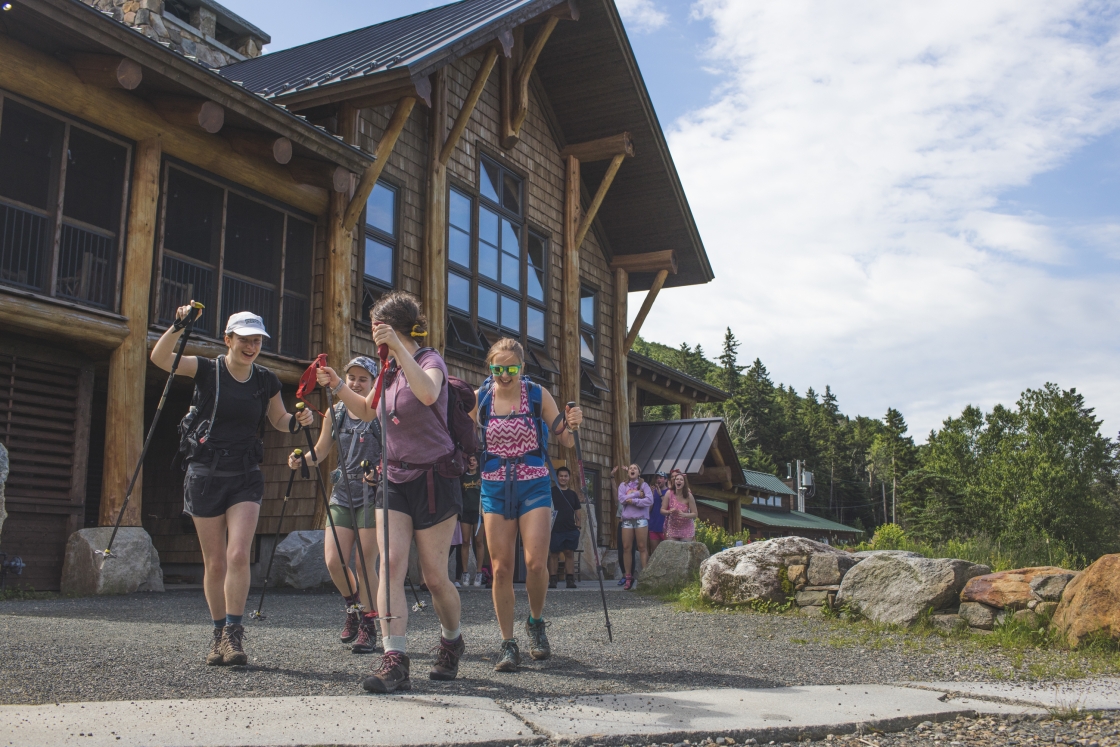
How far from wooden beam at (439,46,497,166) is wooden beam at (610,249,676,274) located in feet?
22.3

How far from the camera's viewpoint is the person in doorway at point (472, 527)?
1121 centimetres

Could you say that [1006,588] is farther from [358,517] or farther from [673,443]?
[673,443]

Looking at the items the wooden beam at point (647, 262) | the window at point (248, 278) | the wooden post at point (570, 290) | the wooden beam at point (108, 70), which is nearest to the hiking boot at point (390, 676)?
the wooden beam at point (108, 70)

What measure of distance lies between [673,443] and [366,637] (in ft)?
51.4

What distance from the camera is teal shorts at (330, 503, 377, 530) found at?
18.6ft

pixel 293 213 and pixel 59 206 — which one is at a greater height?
pixel 293 213

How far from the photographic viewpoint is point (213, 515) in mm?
4840

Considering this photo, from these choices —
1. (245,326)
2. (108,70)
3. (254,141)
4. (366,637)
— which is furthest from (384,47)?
(366,637)

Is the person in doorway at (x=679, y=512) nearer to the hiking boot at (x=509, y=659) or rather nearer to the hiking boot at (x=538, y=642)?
the hiking boot at (x=538, y=642)

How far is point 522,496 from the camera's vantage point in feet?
16.3

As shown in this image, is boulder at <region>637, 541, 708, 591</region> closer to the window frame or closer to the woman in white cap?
the window frame

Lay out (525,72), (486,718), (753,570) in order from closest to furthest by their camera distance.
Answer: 1. (486,718)
2. (753,570)
3. (525,72)

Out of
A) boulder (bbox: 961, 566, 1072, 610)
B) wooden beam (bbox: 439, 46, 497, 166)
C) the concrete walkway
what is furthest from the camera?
wooden beam (bbox: 439, 46, 497, 166)

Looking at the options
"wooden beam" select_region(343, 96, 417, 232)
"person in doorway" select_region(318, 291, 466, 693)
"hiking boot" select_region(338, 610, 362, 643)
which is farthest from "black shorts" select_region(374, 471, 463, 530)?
"wooden beam" select_region(343, 96, 417, 232)
